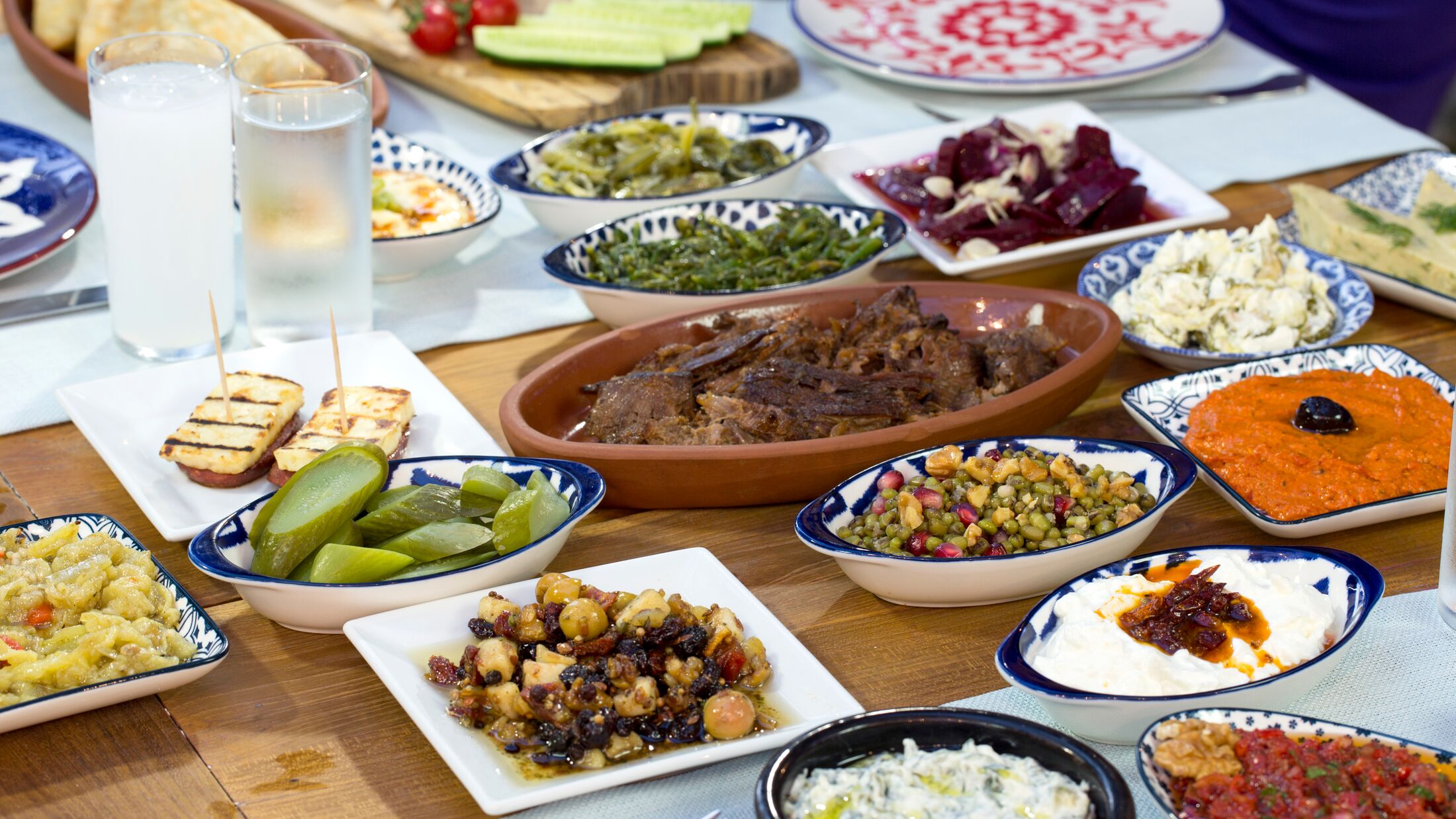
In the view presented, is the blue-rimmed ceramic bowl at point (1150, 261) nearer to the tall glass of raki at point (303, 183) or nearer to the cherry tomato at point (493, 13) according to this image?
the tall glass of raki at point (303, 183)

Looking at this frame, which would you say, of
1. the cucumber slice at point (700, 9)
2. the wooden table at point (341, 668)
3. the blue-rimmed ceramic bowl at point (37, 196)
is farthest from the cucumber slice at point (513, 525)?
the cucumber slice at point (700, 9)

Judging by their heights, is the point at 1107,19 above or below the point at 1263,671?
above

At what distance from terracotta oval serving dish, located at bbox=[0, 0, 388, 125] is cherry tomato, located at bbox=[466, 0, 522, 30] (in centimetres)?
41

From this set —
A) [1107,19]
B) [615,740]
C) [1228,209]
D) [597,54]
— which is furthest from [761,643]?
[1107,19]

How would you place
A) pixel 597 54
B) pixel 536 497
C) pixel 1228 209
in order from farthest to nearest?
pixel 597 54 < pixel 1228 209 < pixel 536 497

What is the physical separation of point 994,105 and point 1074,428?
81.6 inches

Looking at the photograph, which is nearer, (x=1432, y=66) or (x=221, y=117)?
(x=221, y=117)

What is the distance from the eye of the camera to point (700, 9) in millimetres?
5059

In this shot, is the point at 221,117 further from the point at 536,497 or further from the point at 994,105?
the point at 994,105

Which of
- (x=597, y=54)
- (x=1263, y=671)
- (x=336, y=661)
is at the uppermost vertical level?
(x=597, y=54)

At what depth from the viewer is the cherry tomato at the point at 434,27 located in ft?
15.8

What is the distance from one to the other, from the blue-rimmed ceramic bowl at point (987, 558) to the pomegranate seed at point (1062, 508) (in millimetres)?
98

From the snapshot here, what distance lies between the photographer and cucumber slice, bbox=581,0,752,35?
5.02 metres

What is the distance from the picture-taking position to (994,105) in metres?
4.85
